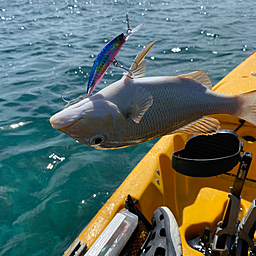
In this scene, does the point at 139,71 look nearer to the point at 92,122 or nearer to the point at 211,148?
the point at 92,122

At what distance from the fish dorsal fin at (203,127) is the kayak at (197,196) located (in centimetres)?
25

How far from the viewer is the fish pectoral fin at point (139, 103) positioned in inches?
29.5

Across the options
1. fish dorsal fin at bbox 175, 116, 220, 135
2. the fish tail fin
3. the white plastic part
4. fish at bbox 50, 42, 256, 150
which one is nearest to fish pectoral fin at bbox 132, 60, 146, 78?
fish at bbox 50, 42, 256, 150

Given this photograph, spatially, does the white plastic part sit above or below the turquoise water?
above

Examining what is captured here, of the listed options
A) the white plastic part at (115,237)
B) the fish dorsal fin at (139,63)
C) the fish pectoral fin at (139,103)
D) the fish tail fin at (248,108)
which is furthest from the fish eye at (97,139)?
the white plastic part at (115,237)

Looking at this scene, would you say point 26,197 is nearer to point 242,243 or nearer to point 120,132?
point 242,243

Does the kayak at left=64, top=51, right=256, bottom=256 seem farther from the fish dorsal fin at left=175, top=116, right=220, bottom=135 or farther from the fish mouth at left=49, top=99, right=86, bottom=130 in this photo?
the fish mouth at left=49, top=99, right=86, bottom=130

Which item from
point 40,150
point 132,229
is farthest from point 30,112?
point 132,229

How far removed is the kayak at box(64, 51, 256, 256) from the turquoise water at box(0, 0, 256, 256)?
4.59 feet

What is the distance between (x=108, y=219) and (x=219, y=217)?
1.48 m

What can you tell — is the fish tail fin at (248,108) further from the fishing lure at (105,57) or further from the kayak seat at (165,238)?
the kayak seat at (165,238)

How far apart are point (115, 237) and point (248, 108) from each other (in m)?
1.34

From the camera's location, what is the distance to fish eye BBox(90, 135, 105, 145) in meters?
0.73

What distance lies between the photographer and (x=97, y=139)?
74 centimetres
